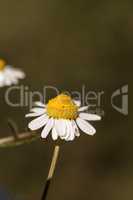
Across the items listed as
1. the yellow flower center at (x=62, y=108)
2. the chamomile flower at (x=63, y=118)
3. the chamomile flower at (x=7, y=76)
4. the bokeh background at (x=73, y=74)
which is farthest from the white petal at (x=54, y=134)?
the bokeh background at (x=73, y=74)

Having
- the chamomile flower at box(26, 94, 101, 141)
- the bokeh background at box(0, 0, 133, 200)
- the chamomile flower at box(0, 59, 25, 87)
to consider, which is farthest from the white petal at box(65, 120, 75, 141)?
the bokeh background at box(0, 0, 133, 200)

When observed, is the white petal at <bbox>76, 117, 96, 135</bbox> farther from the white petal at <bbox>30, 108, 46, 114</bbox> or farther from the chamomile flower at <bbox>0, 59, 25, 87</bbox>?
the chamomile flower at <bbox>0, 59, 25, 87</bbox>

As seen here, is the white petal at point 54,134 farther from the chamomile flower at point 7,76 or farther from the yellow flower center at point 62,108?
the chamomile flower at point 7,76

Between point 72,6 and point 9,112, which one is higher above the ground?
point 72,6

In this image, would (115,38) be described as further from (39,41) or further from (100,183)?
(100,183)

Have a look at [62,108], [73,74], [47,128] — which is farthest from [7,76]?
[73,74]

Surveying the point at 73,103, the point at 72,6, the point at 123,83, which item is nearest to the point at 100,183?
the point at 123,83

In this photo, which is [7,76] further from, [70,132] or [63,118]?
[70,132]
